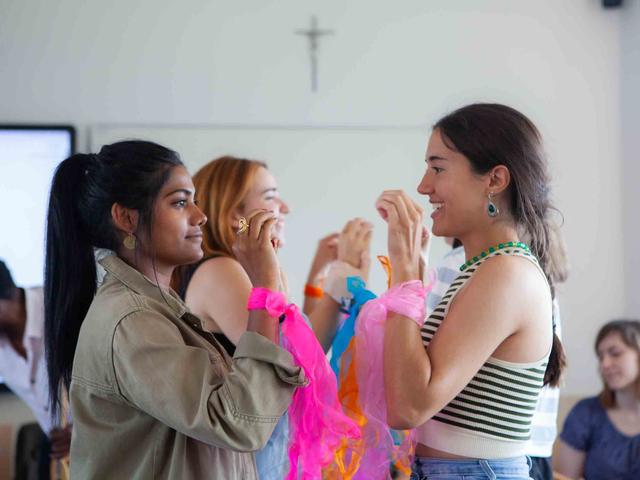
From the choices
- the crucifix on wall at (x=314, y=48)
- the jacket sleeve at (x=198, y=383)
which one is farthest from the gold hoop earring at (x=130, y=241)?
the crucifix on wall at (x=314, y=48)

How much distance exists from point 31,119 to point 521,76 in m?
2.25

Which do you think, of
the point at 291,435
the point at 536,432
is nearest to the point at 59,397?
the point at 291,435

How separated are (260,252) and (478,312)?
35 cm

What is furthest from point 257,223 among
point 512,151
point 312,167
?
point 312,167

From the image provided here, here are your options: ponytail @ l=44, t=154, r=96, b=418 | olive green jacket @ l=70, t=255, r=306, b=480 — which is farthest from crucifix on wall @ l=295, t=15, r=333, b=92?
olive green jacket @ l=70, t=255, r=306, b=480

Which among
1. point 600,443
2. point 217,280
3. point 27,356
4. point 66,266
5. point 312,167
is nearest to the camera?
point 66,266

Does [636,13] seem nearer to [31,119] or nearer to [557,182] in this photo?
[557,182]

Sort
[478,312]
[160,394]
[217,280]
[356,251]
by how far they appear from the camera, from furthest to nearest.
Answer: [356,251], [217,280], [478,312], [160,394]

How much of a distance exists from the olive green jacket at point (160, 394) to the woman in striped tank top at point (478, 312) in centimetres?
21

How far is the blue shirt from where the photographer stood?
9.99ft

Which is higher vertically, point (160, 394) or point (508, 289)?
point (508, 289)

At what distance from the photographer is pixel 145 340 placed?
123 cm

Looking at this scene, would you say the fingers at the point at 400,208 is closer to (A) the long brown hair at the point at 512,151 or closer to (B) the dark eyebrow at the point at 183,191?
(A) the long brown hair at the point at 512,151

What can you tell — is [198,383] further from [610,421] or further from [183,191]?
[610,421]
